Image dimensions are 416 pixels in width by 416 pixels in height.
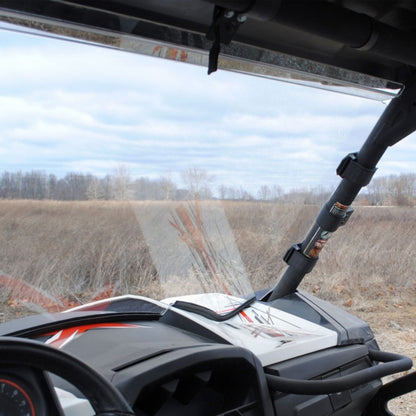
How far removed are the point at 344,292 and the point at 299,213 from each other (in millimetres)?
2249

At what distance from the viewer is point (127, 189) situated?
54.9 inches

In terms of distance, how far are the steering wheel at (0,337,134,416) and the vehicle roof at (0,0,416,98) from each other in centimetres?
77

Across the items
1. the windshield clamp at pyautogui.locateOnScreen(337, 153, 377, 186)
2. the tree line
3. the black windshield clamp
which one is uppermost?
the black windshield clamp

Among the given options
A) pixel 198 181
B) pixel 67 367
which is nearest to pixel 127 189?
pixel 198 181

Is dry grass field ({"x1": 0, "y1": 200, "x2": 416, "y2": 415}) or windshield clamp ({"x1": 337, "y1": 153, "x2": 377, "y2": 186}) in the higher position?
windshield clamp ({"x1": 337, "y1": 153, "x2": 377, "y2": 186})

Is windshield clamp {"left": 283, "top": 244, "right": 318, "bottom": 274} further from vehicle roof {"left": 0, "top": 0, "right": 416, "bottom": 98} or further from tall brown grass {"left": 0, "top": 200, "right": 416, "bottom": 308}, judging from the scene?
vehicle roof {"left": 0, "top": 0, "right": 416, "bottom": 98}

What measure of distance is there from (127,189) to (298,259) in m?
1.03

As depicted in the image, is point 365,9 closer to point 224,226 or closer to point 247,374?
point 224,226

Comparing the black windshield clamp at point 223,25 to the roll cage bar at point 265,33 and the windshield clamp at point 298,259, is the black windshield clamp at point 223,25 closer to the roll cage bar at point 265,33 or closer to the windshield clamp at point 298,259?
the roll cage bar at point 265,33

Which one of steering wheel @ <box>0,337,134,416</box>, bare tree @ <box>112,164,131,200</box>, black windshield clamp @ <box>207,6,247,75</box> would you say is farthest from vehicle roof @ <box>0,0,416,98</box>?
steering wheel @ <box>0,337,134,416</box>

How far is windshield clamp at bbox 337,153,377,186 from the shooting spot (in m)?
1.89

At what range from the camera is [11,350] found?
2.40ft

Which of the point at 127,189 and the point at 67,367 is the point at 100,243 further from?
Result: the point at 67,367

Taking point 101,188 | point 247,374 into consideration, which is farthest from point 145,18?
point 247,374
